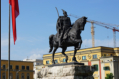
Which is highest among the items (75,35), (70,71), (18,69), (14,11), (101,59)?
(14,11)

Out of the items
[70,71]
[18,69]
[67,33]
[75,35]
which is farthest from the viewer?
[18,69]

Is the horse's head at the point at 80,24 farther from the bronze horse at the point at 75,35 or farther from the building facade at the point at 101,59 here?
the building facade at the point at 101,59

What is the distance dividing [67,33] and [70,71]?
106 inches

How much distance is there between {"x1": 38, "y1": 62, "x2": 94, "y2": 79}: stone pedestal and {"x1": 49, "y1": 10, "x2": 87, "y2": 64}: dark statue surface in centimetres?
100

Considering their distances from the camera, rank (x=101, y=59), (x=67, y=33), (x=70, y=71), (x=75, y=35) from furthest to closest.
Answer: (x=101, y=59) → (x=67, y=33) → (x=75, y=35) → (x=70, y=71)

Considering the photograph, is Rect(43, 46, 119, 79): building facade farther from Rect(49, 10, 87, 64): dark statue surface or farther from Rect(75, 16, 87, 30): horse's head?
Rect(75, 16, 87, 30): horse's head

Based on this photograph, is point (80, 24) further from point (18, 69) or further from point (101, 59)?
point (18, 69)

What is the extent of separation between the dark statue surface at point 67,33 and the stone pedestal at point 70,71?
3.27 feet

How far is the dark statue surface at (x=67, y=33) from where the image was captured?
600 inches

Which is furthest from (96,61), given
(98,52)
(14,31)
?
(14,31)

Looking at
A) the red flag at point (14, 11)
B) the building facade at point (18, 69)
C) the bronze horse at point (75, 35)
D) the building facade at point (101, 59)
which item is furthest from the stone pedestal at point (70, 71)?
the building facade at point (18, 69)

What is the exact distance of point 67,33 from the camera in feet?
52.2

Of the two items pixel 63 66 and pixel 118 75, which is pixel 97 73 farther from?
pixel 63 66

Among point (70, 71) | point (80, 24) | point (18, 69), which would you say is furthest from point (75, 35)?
point (18, 69)
